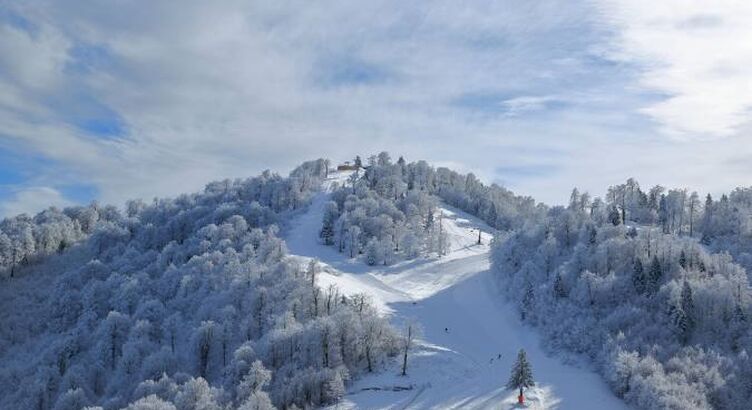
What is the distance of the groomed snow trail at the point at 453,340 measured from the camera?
70.8m

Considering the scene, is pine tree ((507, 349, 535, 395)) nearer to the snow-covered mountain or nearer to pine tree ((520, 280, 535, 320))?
the snow-covered mountain

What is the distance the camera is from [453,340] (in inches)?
3688

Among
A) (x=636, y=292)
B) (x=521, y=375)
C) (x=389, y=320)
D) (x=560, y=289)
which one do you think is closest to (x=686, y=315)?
(x=636, y=292)

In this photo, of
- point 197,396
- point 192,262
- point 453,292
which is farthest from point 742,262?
point 192,262

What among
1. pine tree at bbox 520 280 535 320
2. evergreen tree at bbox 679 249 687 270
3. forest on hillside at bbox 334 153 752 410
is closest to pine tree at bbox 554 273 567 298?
forest on hillside at bbox 334 153 752 410

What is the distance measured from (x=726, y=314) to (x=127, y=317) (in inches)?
3782

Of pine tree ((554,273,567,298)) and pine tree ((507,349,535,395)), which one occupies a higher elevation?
pine tree ((554,273,567,298))

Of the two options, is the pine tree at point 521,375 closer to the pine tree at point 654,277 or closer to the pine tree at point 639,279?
the pine tree at point 639,279

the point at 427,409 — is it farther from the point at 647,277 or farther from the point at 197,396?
the point at 647,277

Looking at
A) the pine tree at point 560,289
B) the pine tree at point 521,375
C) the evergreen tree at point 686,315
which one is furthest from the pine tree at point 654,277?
the pine tree at point 521,375

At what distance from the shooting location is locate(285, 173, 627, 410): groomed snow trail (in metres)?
70.8

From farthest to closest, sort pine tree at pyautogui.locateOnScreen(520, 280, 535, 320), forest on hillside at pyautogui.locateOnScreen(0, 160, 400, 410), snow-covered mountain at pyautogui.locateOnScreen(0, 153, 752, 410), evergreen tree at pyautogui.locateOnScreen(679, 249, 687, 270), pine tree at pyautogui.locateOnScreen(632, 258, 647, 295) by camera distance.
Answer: pine tree at pyautogui.locateOnScreen(520, 280, 535, 320) → evergreen tree at pyautogui.locateOnScreen(679, 249, 687, 270) → pine tree at pyautogui.locateOnScreen(632, 258, 647, 295) → forest on hillside at pyautogui.locateOnScreen(0, 160, 400, 410) → snow-covered mountain at pyautogui.locateOnScreen(0, 153, 752, 410)

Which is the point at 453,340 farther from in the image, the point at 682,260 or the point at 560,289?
the point at 682,260

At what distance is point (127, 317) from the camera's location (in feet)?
334
